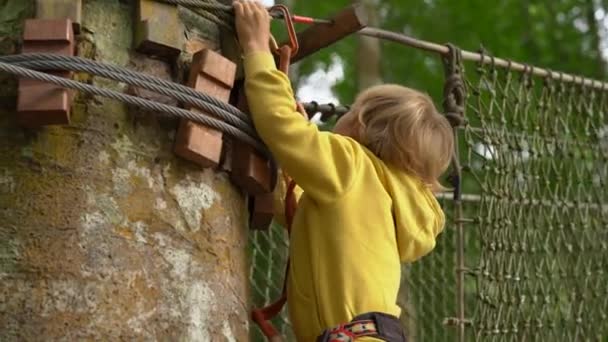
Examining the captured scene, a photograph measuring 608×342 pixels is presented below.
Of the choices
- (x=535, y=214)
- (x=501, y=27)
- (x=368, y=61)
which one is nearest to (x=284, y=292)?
(x=535, y=214)

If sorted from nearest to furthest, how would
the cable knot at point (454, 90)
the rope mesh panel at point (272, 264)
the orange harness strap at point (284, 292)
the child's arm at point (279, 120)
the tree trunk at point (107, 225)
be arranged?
the tree trunk at point (107, 225) < the child's arm at point (279, 120) < the orange harness strap at point (284, 292) < the cable knot at point (454, 90) < the rope mesh panel at point (272, 264)

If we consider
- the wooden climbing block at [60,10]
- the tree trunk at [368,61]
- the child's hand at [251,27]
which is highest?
the tree trunk at [368,61]

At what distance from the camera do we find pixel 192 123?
1.37 metres

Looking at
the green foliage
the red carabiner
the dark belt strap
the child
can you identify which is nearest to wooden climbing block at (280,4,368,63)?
the red carabiner

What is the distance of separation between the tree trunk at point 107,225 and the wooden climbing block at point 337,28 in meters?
0.36

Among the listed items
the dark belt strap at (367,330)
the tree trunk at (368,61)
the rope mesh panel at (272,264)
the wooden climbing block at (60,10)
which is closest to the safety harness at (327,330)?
the dark belt strap at (367,330)

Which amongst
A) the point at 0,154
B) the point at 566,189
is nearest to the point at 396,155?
the point at 0,154

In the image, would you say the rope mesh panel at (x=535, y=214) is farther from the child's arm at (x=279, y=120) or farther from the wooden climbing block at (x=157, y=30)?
the wooden climbing block at (x=157, y=30)

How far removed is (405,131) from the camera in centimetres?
174

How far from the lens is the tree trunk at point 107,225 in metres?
1.25

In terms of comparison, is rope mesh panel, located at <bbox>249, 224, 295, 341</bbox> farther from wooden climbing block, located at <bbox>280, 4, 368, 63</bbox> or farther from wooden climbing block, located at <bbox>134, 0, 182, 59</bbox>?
wooden climbing block, located at <bbox>134, 0, 182, 59</bbox>

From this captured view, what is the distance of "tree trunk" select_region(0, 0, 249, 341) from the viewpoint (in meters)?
1.25

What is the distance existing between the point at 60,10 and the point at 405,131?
64cm

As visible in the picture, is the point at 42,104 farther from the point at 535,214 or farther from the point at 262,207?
the point at 535,214
